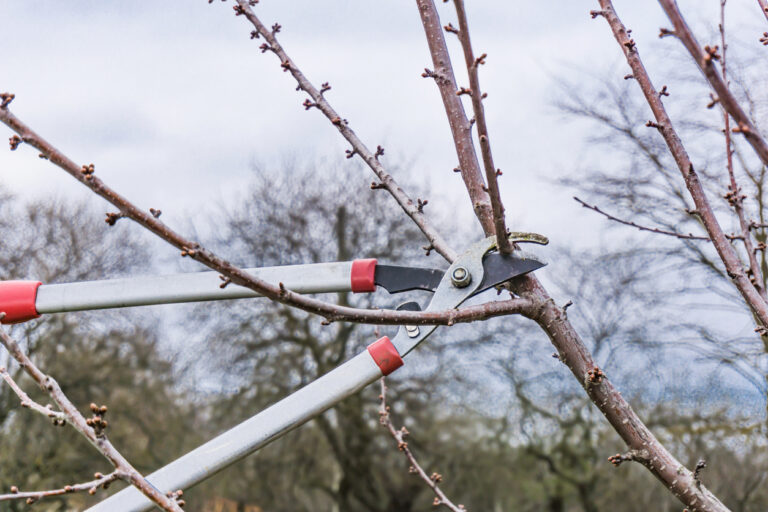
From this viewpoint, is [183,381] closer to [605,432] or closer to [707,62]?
[605,432]

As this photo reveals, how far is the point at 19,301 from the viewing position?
61.1 inches

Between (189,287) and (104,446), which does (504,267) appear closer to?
(189,287)

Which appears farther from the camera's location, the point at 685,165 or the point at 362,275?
the point at 362,275

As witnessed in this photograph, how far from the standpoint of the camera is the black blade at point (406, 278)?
5.19 feet

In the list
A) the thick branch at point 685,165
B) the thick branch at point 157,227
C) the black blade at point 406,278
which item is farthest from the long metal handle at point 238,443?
the thick branch at point 685,165

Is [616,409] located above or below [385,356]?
below

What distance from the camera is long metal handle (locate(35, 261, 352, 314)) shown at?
1.43 meters

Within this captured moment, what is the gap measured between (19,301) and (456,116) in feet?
3.28

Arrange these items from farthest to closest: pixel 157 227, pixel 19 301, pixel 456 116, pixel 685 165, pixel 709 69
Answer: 1. pixel 19 301
2. pixel 456 116
3. pixel 685 165
4. pixel 157 227
5. pixel 709 69

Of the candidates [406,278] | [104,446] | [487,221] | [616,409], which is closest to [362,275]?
[406,278]

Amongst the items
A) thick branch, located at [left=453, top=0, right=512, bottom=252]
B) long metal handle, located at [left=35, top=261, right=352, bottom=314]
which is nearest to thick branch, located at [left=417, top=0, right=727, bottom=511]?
thick branch, located at [left=453, top=0, right=512, bottom=252]

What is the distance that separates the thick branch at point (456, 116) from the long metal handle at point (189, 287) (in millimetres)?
313

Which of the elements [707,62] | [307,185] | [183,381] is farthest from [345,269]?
[307,185]

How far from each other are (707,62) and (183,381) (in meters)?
13.2
